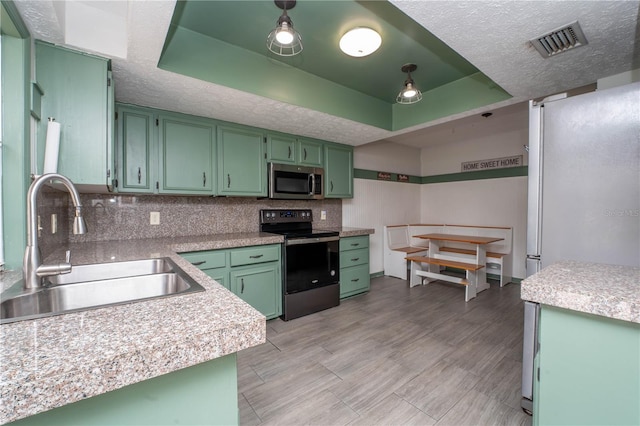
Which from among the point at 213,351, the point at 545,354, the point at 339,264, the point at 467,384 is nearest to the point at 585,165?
the point at 545,354

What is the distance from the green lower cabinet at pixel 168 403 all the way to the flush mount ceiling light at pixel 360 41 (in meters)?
2.08

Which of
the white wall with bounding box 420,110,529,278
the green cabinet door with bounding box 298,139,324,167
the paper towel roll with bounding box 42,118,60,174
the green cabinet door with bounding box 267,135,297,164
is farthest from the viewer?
the white wall with bounding box 420,110,529,278

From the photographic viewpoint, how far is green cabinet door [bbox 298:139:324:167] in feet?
11.2

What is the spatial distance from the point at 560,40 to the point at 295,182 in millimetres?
2537

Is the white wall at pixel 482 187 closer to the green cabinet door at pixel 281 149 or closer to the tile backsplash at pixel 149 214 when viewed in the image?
the green cabinet door at pixel 281 149

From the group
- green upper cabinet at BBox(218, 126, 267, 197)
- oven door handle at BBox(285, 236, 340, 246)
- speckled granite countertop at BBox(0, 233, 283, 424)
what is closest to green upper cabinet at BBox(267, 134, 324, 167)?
green upper cabinet at BBox(218, 126, 267, 197)

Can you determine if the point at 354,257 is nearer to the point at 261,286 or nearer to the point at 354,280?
the point at 354,280

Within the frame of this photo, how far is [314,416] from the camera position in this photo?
1589 mm

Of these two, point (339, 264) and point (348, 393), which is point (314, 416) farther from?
point (339, 264)

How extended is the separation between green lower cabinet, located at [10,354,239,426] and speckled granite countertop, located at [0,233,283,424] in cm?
10

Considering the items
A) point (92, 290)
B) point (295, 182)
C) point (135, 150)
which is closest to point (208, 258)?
point (135, 150)

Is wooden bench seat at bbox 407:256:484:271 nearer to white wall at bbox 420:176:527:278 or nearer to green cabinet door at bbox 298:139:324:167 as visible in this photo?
white wall at bbox 420:176:527:278

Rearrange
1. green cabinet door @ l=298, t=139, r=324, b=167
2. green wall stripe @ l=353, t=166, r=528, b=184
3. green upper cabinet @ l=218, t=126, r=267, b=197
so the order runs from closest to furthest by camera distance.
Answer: green upper cabinet @ l=218, t=126, r=267, b=197 → green cabinet door @ l=298, t=139, r=324, b=167 → green wall stripe @ l=353, t=166, r=528, b=184

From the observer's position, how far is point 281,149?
128 inches
